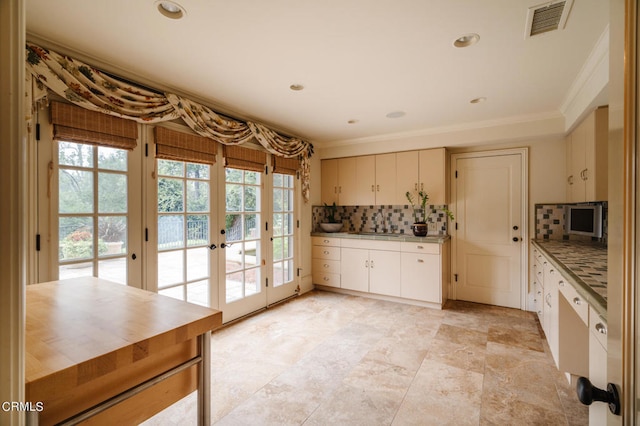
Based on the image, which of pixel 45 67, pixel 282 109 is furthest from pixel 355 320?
pixel 45 67

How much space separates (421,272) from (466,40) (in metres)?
2.76

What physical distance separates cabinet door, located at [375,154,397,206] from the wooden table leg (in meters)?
3.65

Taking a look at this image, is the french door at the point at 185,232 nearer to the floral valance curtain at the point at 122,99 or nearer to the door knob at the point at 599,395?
the floral valance curtain at the point at 122,99

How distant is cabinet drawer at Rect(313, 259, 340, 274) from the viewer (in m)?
4.62

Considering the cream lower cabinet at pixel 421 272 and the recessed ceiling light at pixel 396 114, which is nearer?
the recessed ceiling light at pixel 396 114

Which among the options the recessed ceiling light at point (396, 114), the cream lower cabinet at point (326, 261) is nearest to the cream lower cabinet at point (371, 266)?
the cream lower cabinet at point (326, 261)

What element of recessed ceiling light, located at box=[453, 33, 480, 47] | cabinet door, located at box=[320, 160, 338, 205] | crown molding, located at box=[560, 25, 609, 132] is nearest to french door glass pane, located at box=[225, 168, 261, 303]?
cabinet door, located at box=[320, 160, 338, 205]

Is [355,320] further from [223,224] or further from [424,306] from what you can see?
[223,224]

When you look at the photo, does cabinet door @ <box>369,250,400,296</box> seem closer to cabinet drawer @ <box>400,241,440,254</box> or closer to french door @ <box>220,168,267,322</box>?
cabinet drawer @ <box>400,241,440,254</box>

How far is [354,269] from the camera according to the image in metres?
4.47

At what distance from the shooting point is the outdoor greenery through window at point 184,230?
2744 mm

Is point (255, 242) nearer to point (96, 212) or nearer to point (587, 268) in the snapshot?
point (96, 212)

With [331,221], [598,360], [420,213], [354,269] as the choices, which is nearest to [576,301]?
[598,360]

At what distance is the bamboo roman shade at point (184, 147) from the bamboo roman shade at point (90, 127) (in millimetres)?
223
